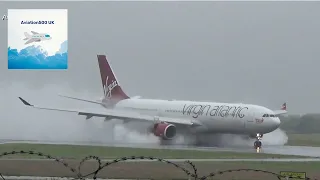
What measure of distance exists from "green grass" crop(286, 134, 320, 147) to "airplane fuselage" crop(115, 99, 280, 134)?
3635 millimetres

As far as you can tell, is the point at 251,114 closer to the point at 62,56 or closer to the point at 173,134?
the point at 173,134

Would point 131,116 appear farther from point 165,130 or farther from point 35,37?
point 35,37

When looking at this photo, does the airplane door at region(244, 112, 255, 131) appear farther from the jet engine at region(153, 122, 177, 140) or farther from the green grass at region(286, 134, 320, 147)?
the jet engine at region(153, 122, 177, 140)

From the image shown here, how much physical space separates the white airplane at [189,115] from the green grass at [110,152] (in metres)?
4.02

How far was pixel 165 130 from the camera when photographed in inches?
2164

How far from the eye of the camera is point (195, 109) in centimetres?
5781

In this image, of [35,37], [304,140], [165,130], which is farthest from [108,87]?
[35,37]

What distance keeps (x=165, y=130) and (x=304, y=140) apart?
420 inches

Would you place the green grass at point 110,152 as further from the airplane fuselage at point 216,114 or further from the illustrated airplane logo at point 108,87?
the illustrated airplane logo at point 108,87

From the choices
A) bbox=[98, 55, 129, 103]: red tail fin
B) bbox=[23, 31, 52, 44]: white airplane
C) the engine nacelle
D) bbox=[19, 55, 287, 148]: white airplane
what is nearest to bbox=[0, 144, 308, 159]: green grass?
bbox=[19, 55, 287, 148]: white airplane

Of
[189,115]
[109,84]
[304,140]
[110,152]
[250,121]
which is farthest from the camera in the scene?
[109,84]

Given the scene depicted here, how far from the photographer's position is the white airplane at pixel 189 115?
53406 mm

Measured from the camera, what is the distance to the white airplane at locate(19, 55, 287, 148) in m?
53.4

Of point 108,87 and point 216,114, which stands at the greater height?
point 108,87
